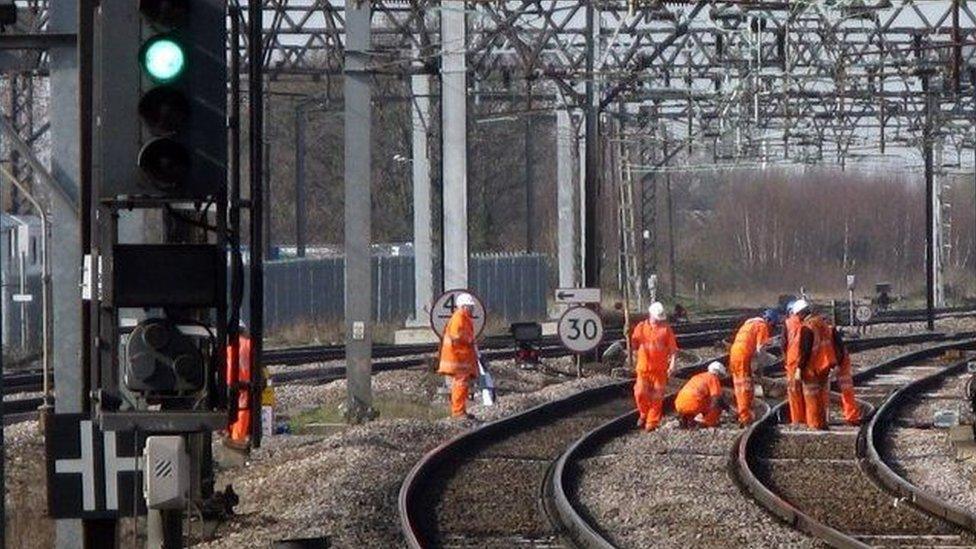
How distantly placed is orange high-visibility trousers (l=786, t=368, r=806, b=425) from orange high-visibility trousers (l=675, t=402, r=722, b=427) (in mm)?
909

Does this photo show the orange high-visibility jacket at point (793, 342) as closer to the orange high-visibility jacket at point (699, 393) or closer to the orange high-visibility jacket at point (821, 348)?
the orange high-visibility jacket at point (821, 348)

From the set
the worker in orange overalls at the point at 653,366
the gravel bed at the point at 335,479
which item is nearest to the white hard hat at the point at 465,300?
the gravel bed at the point at 335,479

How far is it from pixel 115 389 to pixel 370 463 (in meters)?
11.7

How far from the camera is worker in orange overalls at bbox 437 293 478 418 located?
2591 centimetres

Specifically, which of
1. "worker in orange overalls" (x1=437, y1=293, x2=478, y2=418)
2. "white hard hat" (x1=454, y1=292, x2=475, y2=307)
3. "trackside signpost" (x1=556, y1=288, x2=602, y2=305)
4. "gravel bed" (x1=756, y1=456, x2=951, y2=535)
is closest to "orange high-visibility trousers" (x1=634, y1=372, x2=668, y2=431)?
"worker in orange overalls" (x1=437, y1=293, x2=478, y2=418)

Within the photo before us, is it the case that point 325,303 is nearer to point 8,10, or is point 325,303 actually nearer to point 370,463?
point 370,463

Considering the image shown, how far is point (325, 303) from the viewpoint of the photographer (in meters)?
60.3

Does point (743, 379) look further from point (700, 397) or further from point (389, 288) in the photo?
point (389, 288)

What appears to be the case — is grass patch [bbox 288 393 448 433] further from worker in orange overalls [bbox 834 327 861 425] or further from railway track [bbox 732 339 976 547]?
worker in orange overalls [bbox 834 327 861 425]

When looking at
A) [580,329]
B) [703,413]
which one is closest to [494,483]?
[703,413]

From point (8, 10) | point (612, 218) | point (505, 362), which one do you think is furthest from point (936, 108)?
point (8, 10)

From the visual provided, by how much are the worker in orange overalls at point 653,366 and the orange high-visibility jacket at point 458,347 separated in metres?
2.13

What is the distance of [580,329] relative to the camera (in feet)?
103

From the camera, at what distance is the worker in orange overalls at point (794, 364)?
25000mm
